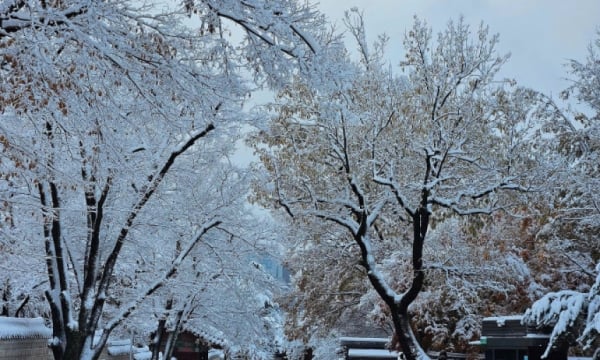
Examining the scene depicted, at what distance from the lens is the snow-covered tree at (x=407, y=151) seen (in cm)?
1777

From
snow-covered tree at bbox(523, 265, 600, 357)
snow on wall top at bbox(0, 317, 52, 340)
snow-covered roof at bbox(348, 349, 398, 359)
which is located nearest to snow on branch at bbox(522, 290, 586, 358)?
snow-covered tree at bbox(523, 265, 600, 357)

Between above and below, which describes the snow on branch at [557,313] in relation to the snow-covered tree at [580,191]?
below

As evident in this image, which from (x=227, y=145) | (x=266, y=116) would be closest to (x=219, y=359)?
(x=227, y=145)

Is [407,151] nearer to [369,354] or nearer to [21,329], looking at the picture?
[21,329]

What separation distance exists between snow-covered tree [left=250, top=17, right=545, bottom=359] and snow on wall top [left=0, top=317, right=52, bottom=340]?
7.09 meters

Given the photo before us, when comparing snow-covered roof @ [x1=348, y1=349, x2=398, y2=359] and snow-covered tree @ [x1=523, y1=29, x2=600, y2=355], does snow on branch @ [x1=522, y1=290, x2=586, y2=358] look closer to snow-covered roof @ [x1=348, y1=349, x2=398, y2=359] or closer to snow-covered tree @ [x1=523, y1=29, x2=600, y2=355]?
snow-covered tree @ [x1=523, y1=29, x2=600, y2=355]

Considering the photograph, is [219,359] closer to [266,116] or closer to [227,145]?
[227,145]

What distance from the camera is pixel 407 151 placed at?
19.3 m

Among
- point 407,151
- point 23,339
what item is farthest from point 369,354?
point 23,339

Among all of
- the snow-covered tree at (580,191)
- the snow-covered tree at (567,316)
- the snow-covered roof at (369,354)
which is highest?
the snow-covered tree at (580,191)

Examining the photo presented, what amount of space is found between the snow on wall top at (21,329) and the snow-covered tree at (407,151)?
23.3ft

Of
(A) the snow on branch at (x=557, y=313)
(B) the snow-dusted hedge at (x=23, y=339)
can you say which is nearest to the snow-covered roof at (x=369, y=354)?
(A) the snow on branch at (x=557, y=313)

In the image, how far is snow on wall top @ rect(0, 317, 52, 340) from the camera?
13.9 m

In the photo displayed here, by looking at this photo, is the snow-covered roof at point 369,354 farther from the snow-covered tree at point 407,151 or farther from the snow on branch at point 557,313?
the snow on branch at point 557,313
